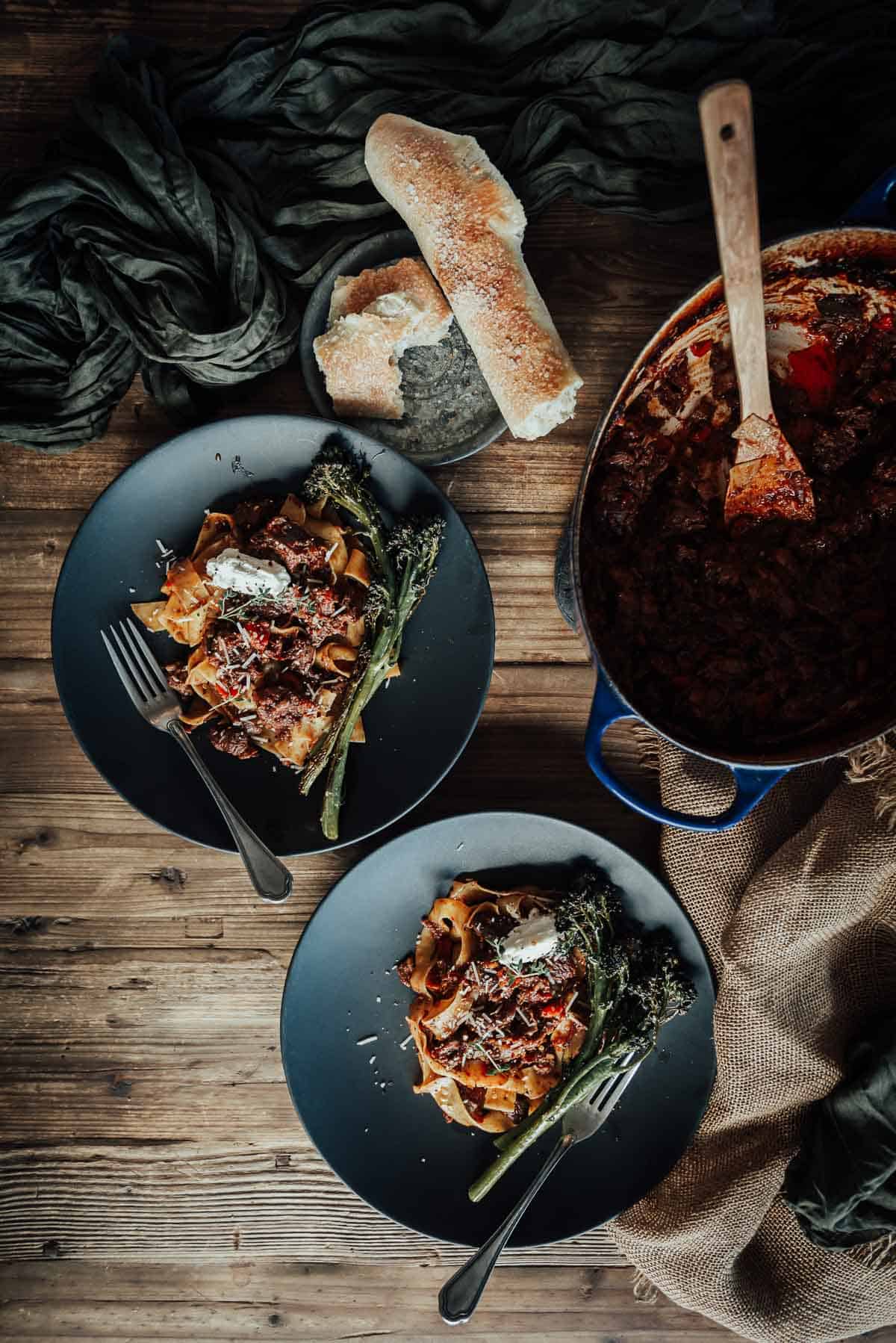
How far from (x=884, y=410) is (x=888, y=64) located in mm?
922

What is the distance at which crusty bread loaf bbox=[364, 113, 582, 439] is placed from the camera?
7.97 ft

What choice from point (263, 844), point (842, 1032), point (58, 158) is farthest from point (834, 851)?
point (58, 158)

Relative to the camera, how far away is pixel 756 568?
245 centimetres

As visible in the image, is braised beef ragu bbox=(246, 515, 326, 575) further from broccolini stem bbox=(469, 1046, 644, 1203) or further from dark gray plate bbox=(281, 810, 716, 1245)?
broccolini stem bbox=(469, 1046, 644, 1203)

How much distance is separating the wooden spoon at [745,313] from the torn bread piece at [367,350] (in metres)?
0.85

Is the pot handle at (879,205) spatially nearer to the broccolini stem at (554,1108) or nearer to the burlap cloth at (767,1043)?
the burlap cloth at (767,1043)

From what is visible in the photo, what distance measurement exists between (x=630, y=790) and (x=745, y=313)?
110 cm

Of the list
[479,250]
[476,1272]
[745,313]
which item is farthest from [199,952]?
[745,313]

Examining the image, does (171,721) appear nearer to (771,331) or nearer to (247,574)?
(247,574)

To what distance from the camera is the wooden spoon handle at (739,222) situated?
5.37ft

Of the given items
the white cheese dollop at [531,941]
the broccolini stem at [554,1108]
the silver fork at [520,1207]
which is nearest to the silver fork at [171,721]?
the white cheese dollop at [531,941]

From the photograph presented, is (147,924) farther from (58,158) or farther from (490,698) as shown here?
(58,158)

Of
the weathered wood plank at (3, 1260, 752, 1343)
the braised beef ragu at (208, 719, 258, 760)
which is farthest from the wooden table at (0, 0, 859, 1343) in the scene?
the braised beef ragu at (208, 719, 258, 760)

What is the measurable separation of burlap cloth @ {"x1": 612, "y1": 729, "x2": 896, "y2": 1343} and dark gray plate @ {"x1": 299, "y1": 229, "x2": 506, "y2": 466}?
42.7 inches
